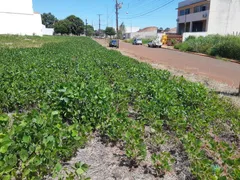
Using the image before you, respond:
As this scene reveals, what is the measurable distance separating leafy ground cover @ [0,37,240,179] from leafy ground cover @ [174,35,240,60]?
18.9 metres

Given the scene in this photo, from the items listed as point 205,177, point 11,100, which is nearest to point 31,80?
point 11,100

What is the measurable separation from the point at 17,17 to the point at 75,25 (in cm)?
5466

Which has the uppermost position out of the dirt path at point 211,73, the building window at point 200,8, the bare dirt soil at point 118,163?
the building window at point 200,8

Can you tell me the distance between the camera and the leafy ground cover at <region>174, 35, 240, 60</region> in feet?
70.7

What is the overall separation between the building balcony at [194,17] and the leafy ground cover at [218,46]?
1089 centimetres

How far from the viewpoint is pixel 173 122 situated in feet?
12.7

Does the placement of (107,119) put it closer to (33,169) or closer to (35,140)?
(35,140)

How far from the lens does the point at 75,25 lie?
309ft

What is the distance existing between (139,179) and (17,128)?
1.58 meters

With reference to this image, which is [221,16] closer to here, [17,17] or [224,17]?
[224,17]

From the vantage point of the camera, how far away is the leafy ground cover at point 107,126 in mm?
2285

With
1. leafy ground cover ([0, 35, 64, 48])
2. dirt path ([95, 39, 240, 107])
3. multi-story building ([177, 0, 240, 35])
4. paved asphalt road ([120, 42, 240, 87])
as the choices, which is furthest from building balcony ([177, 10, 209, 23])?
leafy ground cover ([0, 35, 64, 48])

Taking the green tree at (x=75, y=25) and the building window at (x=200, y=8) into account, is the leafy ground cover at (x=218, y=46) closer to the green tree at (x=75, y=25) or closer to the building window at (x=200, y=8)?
the building window at (x=200, y=8)

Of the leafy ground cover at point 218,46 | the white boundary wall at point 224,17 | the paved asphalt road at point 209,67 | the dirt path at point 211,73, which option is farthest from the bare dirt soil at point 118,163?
the white boundary wall at point 224,17
